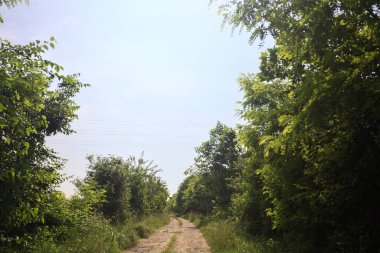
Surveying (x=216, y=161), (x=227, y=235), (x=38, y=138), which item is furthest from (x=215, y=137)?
(x=38, y=138)

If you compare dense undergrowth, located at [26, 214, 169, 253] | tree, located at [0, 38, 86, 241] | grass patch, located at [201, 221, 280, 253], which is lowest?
grass patch, located at [201, 221, 280, 253]

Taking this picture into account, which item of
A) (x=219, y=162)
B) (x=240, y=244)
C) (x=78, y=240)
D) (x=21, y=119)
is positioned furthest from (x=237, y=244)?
(x=219, y=162)

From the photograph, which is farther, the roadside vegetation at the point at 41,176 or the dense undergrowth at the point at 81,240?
the dense undergrowth at the point at 81,240

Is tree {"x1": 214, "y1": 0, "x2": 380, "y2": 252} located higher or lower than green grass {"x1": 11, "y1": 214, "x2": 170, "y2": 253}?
higher

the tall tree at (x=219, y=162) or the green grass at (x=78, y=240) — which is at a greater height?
the tall tree at (x=219, y=162)

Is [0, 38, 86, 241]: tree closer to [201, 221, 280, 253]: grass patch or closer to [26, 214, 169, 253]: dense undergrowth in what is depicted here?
[26, 214, 169, 253]: dense undergrowth

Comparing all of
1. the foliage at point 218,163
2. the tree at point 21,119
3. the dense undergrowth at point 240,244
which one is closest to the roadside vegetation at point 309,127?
the tree at point 21,119

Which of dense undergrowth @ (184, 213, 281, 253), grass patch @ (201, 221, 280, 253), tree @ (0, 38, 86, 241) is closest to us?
tree @ (0, 38, 86, 241)

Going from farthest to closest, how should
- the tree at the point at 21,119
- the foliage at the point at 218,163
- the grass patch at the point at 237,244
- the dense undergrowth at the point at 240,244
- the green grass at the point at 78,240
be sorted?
the foliage at the point at 218,163
the grass patch at the point at 237,244
the dense undergrowth at the point at 240,244
the green grass at the point at 78,240
the tree at the point at 21,119

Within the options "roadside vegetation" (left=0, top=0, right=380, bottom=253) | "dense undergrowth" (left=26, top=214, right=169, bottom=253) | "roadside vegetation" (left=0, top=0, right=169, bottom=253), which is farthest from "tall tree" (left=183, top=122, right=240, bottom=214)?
"roadside vegetation" (left=0, top=0, right=380, bottom=253)

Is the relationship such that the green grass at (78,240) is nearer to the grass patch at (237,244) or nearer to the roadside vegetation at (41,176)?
the roadside vegetation at (41,176)

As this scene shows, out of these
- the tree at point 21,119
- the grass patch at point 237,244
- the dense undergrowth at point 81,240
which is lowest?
the grass patch at point 237,244

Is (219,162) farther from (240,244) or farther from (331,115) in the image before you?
(331,115)

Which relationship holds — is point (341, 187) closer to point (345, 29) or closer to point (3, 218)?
point (345, 29)
